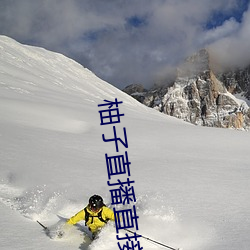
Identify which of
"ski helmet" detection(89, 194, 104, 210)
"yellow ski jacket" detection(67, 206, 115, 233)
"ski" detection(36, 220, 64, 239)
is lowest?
"ski" detection(36, 220, 64, 239)

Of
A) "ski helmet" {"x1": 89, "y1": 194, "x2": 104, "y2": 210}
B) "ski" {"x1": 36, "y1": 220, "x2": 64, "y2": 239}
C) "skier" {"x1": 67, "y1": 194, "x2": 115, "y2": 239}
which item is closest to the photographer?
"ski" {"x1": 36, "y1": 220, "x2": 64, "y2": 239}

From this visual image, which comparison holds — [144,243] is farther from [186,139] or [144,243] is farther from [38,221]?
[186,139]

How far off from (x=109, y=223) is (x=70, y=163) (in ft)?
14.2

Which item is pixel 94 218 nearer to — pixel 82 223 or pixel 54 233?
pixel 54 233

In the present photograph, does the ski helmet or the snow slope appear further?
the ski helmet

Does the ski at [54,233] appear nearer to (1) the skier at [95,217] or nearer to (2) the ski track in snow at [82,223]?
(2) the ski track in snow at [82,223]

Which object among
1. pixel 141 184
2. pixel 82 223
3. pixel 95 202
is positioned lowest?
pixel 82 223

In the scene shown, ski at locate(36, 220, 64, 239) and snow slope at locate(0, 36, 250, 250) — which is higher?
snow slope at locate(0, 36, 250, 250)

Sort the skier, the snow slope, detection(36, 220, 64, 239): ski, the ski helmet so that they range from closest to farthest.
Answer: detection(36, 220, 64, 239): ski < the snow slope < the ski helmet < the skier

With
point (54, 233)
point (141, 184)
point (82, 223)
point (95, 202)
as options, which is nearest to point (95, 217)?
point (95, 202)

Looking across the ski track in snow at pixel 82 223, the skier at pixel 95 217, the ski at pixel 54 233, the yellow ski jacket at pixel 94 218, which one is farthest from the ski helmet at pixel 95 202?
the ski at pixel 54 233

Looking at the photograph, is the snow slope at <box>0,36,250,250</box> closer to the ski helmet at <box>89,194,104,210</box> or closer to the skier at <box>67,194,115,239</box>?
the skier at <box>67,194,115,239</box>

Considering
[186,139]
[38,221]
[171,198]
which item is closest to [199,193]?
[171,198]

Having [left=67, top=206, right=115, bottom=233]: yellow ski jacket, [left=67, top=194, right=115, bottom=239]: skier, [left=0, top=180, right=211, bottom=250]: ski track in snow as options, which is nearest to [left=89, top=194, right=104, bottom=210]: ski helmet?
[left=67, top=194, right=115, bottom=239]: skier
